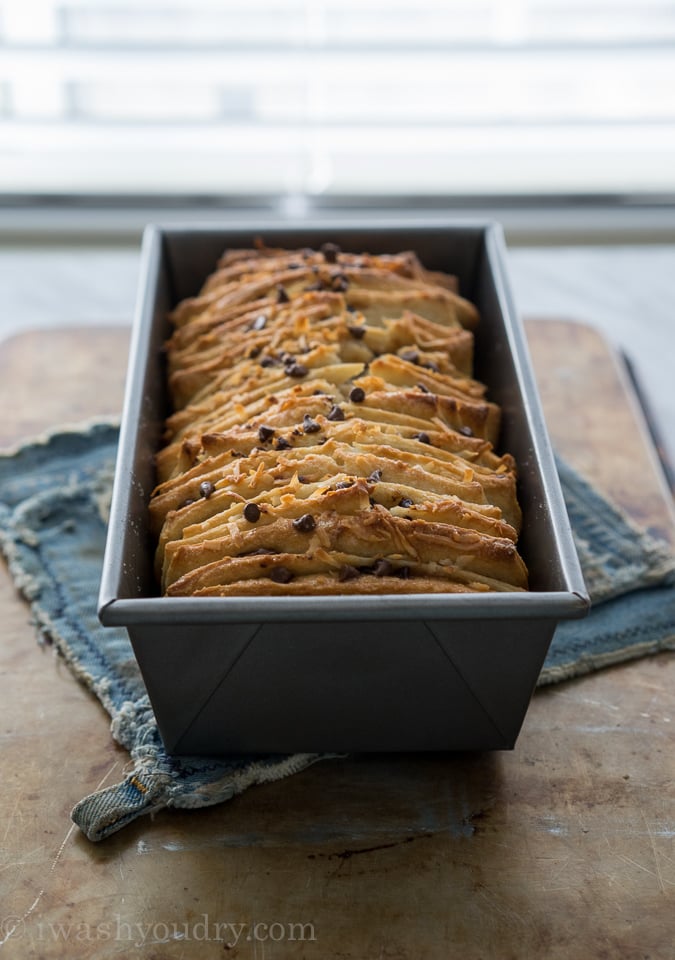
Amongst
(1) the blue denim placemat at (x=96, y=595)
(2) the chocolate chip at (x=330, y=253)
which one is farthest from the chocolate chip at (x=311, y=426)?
(2) the chocolate chip at (x=330, y=253)

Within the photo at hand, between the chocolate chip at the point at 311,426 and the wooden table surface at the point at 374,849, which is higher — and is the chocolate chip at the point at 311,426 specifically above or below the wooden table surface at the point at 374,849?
above

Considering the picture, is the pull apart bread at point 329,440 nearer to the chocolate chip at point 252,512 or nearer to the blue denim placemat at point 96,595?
the chocolate chip at point 252,512

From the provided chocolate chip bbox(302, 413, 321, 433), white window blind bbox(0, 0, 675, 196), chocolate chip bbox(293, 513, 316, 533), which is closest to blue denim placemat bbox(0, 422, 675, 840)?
chocolate chip bbox(293, 513, 316, 533)

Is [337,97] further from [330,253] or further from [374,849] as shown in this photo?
[374,849]

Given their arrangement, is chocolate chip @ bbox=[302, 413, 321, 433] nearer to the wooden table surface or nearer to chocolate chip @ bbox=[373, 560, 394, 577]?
chocolate chip @ bbox=[373, 560, 394, 577]

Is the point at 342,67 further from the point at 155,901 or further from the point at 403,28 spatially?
the point at 155,901

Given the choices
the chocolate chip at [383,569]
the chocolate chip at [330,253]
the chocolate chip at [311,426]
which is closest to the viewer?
the chocolate chip at [383,569]
